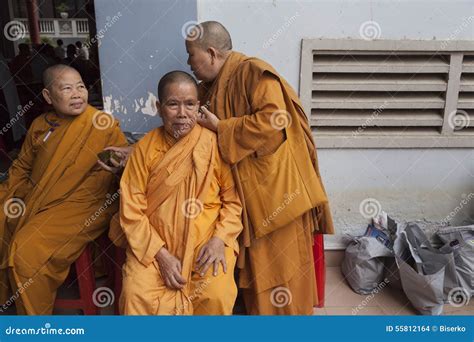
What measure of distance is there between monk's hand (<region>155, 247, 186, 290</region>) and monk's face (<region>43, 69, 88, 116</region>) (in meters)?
1.01

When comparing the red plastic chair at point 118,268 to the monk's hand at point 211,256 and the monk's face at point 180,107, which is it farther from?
the monk's face at point 180,107

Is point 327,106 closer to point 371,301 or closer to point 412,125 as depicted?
point 412,125

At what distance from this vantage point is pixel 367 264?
301cm

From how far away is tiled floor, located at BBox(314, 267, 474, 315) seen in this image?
286 cm

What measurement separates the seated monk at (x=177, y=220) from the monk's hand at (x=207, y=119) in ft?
0.10

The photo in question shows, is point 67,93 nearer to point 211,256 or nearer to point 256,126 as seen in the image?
point 256,126

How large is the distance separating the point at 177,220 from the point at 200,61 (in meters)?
0.84

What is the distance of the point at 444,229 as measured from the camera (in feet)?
10.3

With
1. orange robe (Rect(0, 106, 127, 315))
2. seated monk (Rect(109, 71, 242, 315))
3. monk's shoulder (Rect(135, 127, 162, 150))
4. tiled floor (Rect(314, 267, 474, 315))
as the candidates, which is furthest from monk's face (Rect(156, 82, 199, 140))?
tiled floor (Rect(314, 267, 474, 315))

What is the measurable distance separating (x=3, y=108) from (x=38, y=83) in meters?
0.61

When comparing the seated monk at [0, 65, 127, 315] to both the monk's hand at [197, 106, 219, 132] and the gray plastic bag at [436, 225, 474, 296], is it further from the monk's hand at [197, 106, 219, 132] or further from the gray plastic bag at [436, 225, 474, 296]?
the gray plastic bag at [436, 225, 474, 296]

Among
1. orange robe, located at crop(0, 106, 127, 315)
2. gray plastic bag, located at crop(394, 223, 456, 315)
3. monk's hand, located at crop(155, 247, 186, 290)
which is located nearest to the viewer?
monk's hand, located at crop(155, 247, 186, 290)

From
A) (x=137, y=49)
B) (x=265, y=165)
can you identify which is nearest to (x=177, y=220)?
(x=265, y=165)

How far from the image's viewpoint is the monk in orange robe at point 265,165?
220 cm
